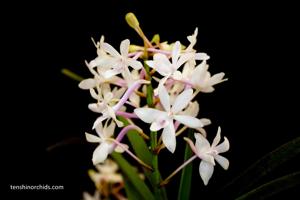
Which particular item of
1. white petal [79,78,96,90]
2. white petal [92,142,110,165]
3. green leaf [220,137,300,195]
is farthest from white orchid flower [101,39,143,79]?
green leaf [220,137,300,195]

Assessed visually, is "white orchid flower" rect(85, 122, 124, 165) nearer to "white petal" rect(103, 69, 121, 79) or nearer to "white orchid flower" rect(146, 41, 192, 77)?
"white petal" rect(103, 69, 121, 79)

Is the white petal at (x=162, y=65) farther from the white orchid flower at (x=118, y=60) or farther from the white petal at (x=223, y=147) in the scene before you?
the white petal at (x=223, y=147)

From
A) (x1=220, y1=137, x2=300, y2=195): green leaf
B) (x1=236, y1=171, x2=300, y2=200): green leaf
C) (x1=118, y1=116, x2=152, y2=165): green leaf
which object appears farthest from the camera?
(x1=118, y1=116, x2=152, y2=165): green leaf

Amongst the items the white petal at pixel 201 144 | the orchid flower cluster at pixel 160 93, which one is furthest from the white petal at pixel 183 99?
the white petal at pixel 201 144

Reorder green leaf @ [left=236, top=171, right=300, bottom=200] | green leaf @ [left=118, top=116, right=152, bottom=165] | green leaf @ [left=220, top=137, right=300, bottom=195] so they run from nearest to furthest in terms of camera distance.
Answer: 1. green leaf @ [left=236, top=171, right=300, bottom=200]
2. green leaf @ [left=220, top=137, right=300, bottom=195]
3. green leaf @ [left=118, top=116, right=152, bottom=165]

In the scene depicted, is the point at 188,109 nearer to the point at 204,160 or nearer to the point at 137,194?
the point at 204,160

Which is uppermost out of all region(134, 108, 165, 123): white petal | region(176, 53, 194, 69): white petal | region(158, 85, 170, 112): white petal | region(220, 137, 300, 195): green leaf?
region(176, 53, 194, 69): white petal
